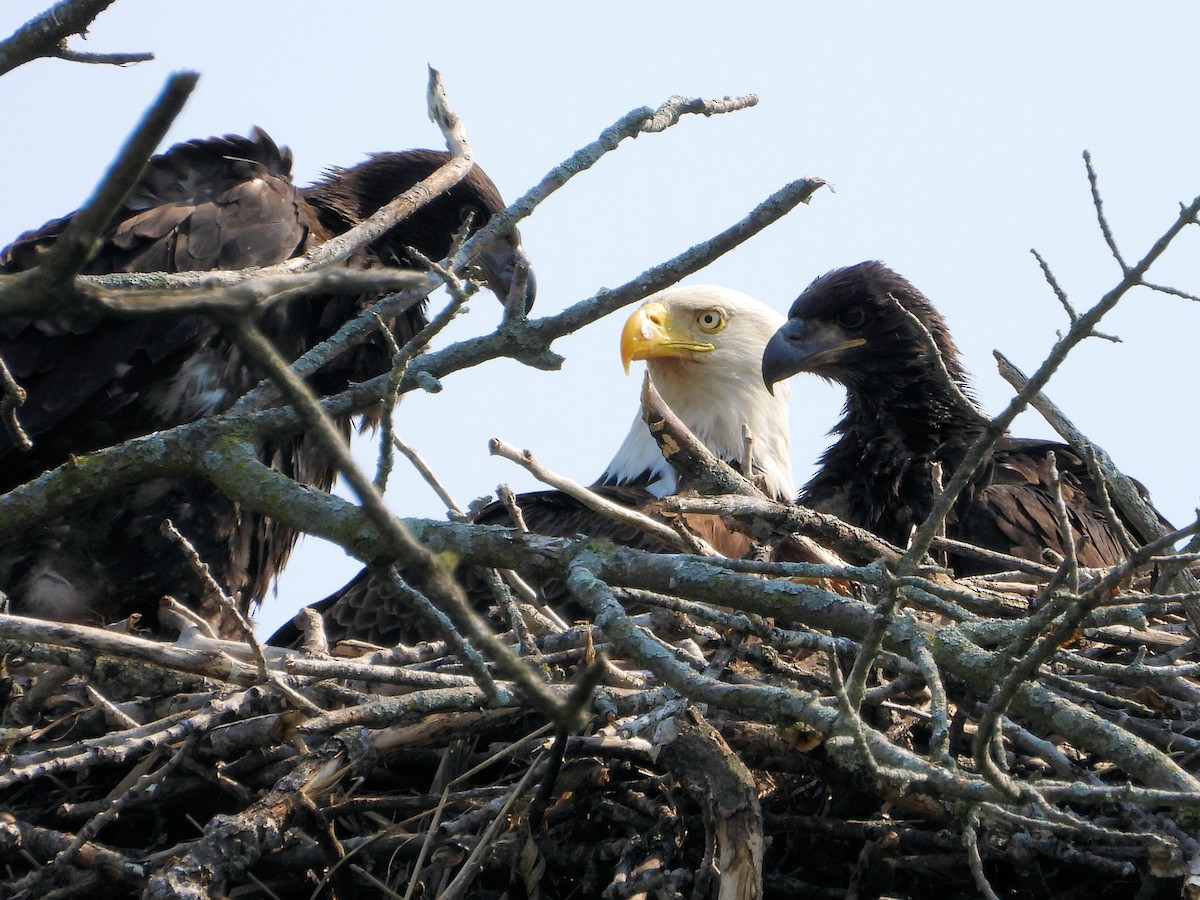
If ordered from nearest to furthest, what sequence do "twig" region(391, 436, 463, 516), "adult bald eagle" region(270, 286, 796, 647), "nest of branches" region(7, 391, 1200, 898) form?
1. "nest of branches" region(7, 391, 1200, 898)
2. "twig" region(391, 436, 463, 516)
3. "adult bald eagle" region(270, 286, 796, 647)

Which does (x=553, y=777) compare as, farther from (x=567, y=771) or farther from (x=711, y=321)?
(x=711, y=321)

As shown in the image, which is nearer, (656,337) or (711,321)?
(656,337)

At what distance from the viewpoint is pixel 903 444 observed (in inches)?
233

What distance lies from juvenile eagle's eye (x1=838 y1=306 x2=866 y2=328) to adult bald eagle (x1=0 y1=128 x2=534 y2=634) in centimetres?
186

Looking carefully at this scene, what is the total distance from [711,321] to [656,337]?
321 mm

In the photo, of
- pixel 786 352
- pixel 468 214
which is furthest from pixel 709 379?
pixel 468 214

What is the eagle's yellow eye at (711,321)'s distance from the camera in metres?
6.98

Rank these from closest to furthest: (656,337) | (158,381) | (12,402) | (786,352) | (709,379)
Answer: (12,402), (158,381), (786,352), (656,337), (709,379)

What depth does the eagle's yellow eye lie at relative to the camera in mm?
6980

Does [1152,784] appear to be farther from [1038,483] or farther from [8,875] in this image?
[1038,483]

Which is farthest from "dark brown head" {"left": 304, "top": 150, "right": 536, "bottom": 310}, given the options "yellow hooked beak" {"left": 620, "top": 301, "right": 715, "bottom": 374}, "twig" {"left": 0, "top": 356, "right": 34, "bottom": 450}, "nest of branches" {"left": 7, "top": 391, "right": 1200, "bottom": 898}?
"twig" {"left": 0, "top": 356, "right": 34, "bottom": 450}

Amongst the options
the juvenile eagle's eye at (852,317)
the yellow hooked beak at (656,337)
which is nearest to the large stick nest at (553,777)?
the juvenile eagle's eye at (852,317)

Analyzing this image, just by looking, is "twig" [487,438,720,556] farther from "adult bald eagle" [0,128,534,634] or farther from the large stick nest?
"adult bald eagle" [0,128,534,634]

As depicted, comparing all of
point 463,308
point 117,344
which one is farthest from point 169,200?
Answer: point 463,308
